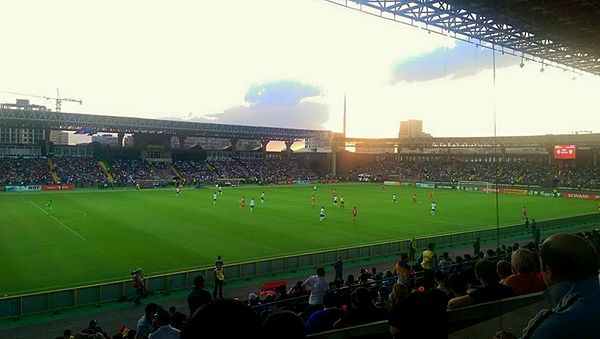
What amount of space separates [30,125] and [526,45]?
66362 mm

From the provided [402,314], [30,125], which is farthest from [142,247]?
[30,125]

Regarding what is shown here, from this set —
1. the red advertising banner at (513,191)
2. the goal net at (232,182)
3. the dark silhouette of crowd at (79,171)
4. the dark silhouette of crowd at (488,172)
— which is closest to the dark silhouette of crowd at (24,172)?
the dark silhouette of crowd at (79,171)

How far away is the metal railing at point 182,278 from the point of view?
15.2 metres

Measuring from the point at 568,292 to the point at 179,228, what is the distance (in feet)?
103

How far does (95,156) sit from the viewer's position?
7856 centimetres

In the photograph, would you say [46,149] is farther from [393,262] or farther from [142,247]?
[393,262]

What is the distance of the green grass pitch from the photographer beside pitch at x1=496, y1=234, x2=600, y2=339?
1986 cm

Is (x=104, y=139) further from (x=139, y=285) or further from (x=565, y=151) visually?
(x=139, y=285)

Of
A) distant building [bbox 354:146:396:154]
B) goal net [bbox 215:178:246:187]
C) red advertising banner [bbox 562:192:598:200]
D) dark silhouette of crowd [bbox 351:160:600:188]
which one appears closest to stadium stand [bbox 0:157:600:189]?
dark silhouette of crowd [bbox 351:160:600:188]

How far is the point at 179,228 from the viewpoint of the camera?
32.0 metres

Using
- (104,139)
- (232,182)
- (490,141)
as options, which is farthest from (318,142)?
(104,139)

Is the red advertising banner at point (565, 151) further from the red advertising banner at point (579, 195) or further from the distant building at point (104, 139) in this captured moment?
the distant building at point (104, 139)

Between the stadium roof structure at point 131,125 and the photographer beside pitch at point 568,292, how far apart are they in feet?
231

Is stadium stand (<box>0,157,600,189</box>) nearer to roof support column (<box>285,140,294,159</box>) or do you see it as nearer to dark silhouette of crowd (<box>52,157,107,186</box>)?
dark silhouette of crowd (<box>52,157,107,186</box>)
